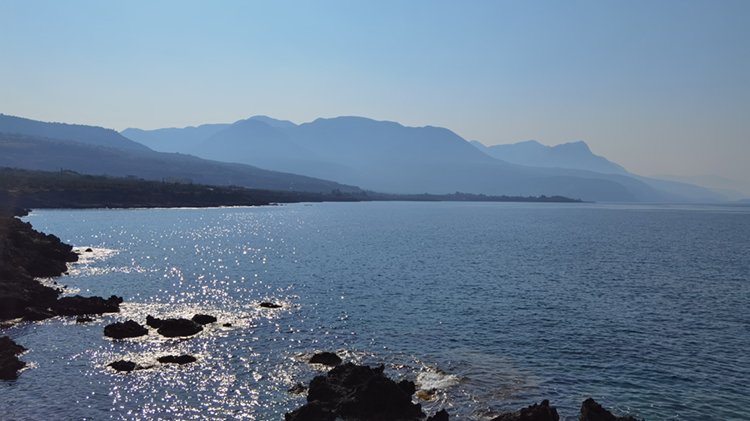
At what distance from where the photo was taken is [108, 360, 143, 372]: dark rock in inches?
1615

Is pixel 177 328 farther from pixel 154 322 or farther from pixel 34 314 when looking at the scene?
pixel 34 314

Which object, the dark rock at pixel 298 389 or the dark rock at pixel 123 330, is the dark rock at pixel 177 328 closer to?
the dark rock at pixel 123 330

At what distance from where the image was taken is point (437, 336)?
52.2 meters

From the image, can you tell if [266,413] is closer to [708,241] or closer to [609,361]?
[609,361]

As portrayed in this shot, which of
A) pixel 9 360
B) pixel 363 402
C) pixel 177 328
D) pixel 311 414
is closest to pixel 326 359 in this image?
pixel 363 402

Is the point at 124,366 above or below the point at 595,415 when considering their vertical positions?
below

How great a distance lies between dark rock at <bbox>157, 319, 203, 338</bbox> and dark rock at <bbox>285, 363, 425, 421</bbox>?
Answer: 2151 cm

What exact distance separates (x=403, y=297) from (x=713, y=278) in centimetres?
5701

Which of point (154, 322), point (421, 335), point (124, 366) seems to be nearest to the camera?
point (124, 366)

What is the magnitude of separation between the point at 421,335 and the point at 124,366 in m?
27.1

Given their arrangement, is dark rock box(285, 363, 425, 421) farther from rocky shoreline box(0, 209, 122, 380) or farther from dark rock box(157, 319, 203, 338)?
rocky shoreline box(0, 209, 122, 380)

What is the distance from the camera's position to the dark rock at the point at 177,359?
4312 centimetres

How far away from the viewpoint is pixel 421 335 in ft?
173

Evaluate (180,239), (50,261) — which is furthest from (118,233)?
(50,261)
